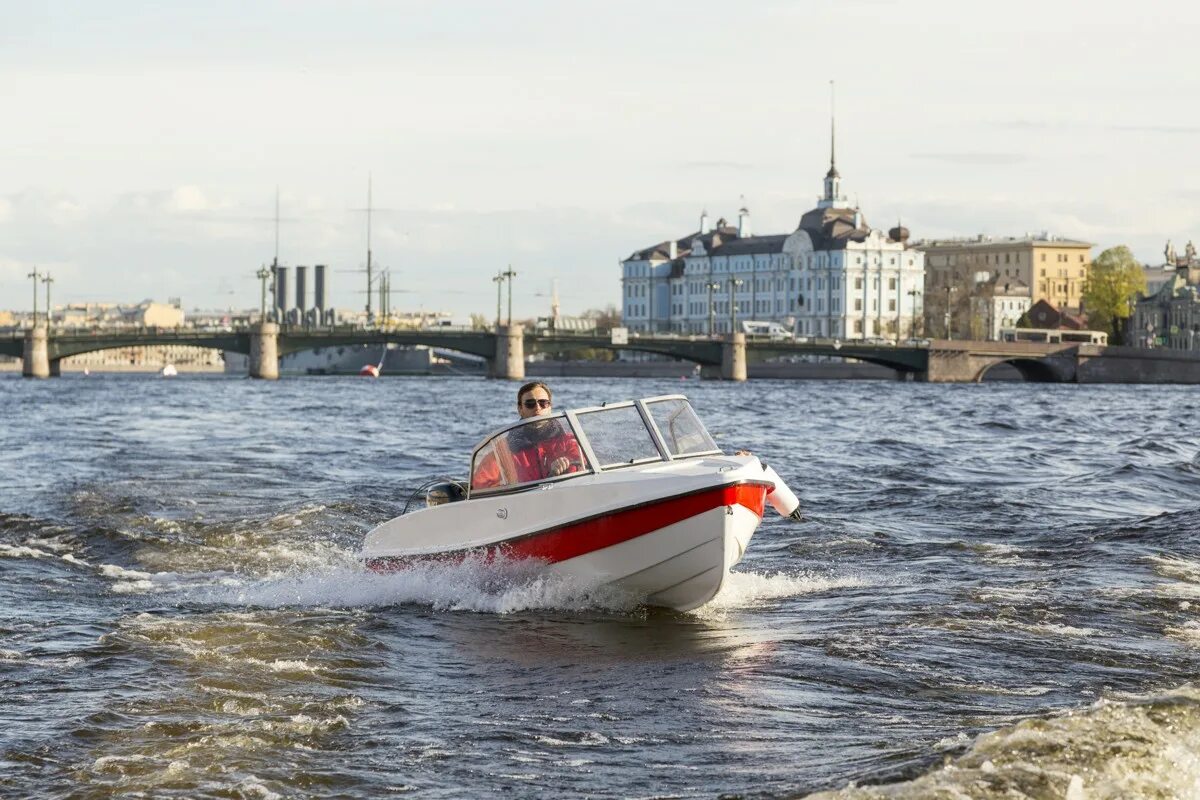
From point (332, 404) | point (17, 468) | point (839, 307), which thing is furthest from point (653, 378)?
point (17, 468)

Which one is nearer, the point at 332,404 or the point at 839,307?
the point at 332,404

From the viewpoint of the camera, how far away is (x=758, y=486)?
1357 centimetres

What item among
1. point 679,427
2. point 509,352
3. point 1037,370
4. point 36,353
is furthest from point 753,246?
point 679,427

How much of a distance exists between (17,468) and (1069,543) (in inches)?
734

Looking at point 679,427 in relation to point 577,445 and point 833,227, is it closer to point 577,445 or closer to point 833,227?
point 577,445

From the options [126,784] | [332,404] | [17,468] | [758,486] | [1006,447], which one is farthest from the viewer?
[332,404]

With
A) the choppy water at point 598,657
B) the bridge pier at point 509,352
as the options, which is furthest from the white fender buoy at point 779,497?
the bridge pier at point 509,352

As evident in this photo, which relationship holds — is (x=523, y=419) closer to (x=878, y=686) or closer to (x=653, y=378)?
(x=878, y=686)

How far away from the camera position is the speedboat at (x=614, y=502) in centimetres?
1313

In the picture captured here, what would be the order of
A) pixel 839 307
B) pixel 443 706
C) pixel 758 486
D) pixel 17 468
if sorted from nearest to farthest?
pixel 443 706 → pixel 758 486 → pixel 17 468 → pixel 839 307

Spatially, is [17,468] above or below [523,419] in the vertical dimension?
below

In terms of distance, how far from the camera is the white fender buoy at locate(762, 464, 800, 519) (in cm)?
1393

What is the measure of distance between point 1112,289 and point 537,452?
15691 cm

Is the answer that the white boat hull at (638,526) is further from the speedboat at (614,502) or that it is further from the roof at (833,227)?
the roof at (833,227)
